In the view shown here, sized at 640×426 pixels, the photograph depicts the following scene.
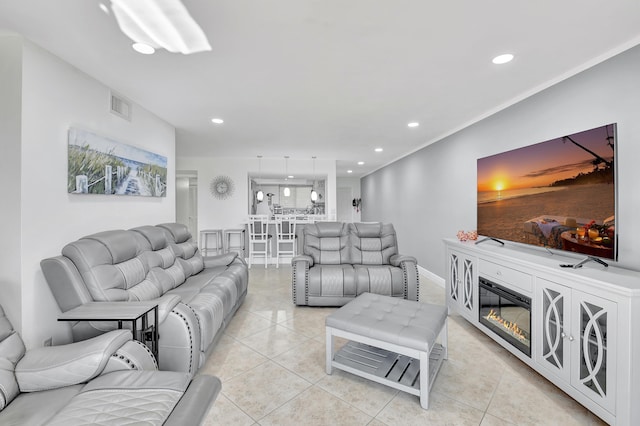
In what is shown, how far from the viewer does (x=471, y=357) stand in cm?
232

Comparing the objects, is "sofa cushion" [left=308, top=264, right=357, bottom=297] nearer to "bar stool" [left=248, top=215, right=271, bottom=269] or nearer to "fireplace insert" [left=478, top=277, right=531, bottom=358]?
"fireplace insert" [left=478, top=277, right=531, bottom=358]

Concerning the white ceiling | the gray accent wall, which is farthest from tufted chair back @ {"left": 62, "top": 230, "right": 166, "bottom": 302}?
the gray accent wall

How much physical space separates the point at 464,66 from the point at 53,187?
323 cm

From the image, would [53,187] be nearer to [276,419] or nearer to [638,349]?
[276,419]

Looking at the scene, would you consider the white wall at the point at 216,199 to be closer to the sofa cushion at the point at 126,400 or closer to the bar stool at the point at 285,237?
the bar stool at the point at 285,237

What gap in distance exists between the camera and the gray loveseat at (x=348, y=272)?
3.34 metres

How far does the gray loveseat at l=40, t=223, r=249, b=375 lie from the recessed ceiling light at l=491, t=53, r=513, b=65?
2893 millimetres

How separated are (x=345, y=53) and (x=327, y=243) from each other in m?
2.48

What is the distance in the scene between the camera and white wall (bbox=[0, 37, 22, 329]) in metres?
1.77

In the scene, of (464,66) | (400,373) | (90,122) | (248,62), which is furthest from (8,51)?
(400,373)

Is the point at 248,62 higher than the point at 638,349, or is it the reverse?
the point at 248,62

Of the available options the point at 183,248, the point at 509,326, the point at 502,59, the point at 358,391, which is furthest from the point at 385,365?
the point at 183,248

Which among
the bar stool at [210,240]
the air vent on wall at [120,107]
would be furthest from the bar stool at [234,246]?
the air vent on wall at [120,107]

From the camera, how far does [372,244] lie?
12.8ft
